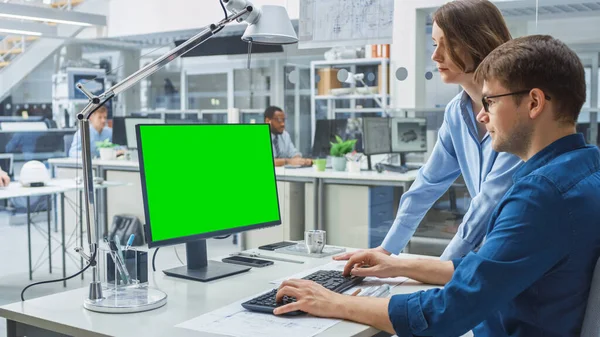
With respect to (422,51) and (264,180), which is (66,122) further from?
(264,180)

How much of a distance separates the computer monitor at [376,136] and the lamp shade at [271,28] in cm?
301

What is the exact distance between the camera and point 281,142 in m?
5.09

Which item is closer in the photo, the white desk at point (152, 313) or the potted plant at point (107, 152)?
the white desk at point (152, 313)

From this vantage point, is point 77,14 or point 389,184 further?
point 77,14

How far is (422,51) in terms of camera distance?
446 centimetres

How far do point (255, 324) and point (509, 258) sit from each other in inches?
21.2

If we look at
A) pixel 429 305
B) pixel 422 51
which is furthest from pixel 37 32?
pixel 429 305

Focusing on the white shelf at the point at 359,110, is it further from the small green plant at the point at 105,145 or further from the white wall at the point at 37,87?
the small green plant at the point at 105,145

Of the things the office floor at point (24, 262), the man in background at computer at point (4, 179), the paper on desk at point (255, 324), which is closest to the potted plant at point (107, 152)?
the office floor at point (24, 262)

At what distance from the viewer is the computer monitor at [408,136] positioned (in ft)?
17.6

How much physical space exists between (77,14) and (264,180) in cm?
382

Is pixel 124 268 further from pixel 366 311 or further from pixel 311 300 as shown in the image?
pixel 366 311

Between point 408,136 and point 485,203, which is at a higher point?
point 408,136

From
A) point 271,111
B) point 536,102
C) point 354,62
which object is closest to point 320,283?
point 536,102
